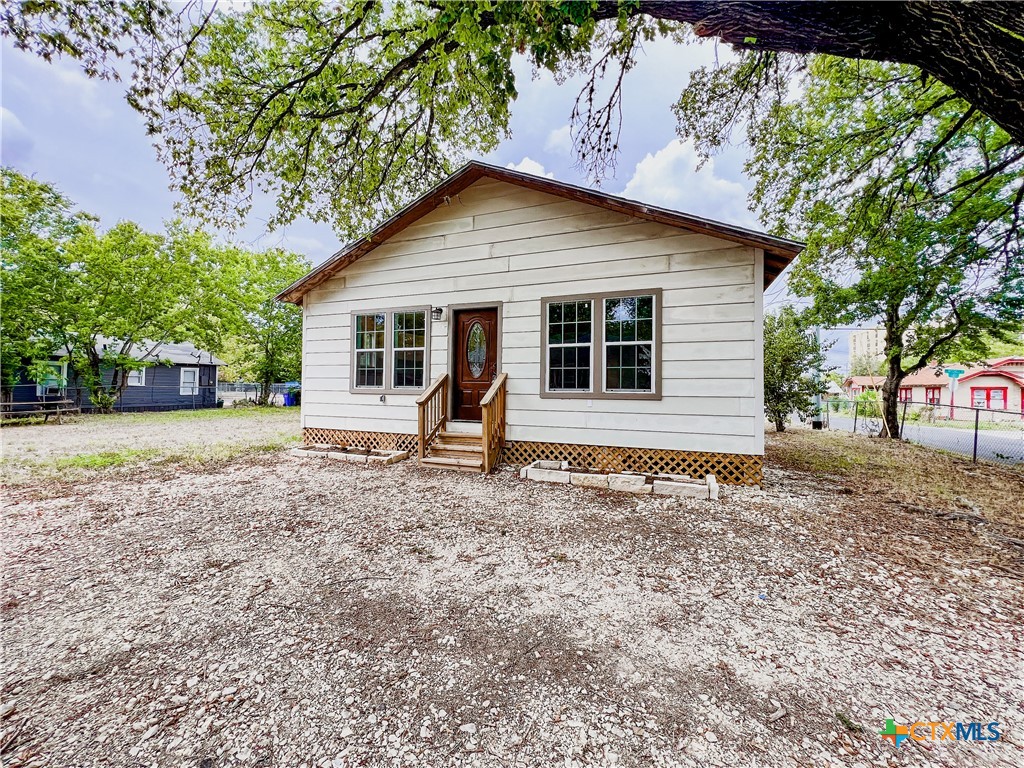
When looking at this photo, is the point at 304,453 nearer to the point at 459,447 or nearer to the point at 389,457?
the point at 389,457

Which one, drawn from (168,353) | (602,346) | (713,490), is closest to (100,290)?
(168,353)

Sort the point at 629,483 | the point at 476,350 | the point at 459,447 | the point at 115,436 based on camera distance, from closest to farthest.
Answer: the point at 629,483
the point at 459,447
the point at 476,350
the point at 115,436

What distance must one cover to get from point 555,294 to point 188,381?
78.9ft

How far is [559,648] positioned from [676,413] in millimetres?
4146

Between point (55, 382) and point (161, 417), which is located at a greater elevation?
point (55, 382)

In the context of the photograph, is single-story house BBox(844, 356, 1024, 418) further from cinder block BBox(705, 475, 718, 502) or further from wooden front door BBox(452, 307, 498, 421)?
wooden front door BBox(452, 307, 498, 421)

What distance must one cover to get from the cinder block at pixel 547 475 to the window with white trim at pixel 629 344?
1476mm

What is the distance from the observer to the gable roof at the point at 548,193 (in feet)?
16.5

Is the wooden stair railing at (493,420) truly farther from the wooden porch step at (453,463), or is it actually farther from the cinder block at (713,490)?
the cinder block at (713,490)

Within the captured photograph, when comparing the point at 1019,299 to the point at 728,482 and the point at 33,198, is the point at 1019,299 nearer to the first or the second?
the point at 728,482

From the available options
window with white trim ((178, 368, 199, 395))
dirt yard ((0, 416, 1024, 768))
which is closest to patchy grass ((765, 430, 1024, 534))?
dirt yard ((0, 416, 1024, 768))

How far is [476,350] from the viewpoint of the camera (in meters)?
6.98

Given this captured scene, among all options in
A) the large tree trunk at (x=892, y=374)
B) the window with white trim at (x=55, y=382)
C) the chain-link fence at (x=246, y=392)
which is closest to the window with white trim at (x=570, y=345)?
the large tree trunk at (x=892, y=374)

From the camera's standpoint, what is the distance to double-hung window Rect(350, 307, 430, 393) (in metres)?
7.28
